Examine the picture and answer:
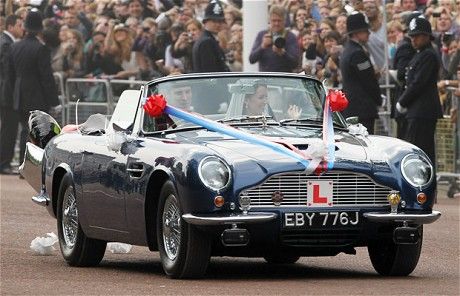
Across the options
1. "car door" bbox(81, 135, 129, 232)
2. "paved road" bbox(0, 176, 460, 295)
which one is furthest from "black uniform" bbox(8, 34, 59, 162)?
"car door" bbox(81, 135, 129, 232)

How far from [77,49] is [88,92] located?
944 mm

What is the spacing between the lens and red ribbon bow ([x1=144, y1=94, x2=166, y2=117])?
11438mm

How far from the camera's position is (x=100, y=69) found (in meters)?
25.4

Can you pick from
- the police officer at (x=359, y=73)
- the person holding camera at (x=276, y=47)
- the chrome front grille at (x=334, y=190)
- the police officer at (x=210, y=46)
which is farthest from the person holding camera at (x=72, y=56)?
the chrome front grille at (x=334, y=190)

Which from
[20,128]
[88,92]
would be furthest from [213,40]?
[20,128]

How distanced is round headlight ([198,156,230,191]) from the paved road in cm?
65

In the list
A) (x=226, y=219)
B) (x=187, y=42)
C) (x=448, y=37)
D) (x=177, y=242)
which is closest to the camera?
(x=226, y=219)

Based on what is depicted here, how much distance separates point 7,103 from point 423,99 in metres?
9.18

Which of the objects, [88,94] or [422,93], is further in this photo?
[88,94]

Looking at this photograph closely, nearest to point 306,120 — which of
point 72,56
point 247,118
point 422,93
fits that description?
point 247,118

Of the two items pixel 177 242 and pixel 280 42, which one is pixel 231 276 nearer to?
pixel 177 242

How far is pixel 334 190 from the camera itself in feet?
34.0

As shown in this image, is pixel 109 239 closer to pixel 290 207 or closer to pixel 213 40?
pixel 290 207

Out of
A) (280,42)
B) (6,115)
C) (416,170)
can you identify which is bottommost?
(6,115)
